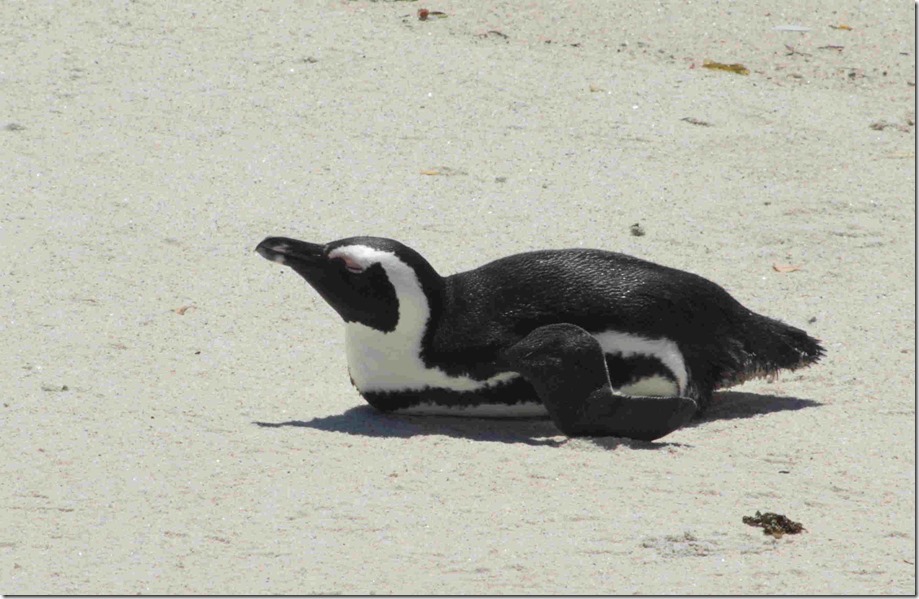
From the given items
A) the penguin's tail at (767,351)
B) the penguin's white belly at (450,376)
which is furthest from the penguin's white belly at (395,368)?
the penguin's tail at (767,351)

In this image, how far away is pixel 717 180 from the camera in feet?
26.0

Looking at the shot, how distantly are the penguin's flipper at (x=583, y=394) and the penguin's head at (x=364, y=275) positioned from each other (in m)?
0.40

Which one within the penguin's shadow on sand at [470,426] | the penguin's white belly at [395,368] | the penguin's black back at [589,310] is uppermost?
the penguin's black back at [589,310]

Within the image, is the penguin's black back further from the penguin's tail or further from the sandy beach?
the sandy beach

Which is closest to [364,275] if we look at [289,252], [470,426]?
[289,252]

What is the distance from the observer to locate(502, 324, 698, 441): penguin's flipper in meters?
4.71

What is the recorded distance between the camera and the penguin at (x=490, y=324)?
4.90 meters

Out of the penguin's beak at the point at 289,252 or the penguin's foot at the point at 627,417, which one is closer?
the penguin's foot at the point at 627,417

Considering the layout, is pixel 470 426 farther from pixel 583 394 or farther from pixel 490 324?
pixel 583 394

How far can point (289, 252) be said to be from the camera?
16.3 feet

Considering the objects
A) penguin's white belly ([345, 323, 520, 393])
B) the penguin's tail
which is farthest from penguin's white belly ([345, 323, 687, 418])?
the penguin's tail

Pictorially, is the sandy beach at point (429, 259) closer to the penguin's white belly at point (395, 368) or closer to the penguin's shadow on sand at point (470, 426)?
the penguin's shadow on sand at point (470, 426)

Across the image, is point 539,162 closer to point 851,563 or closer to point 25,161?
point 25,161

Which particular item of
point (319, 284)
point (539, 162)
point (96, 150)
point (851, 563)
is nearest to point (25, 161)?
point (96, 150)
